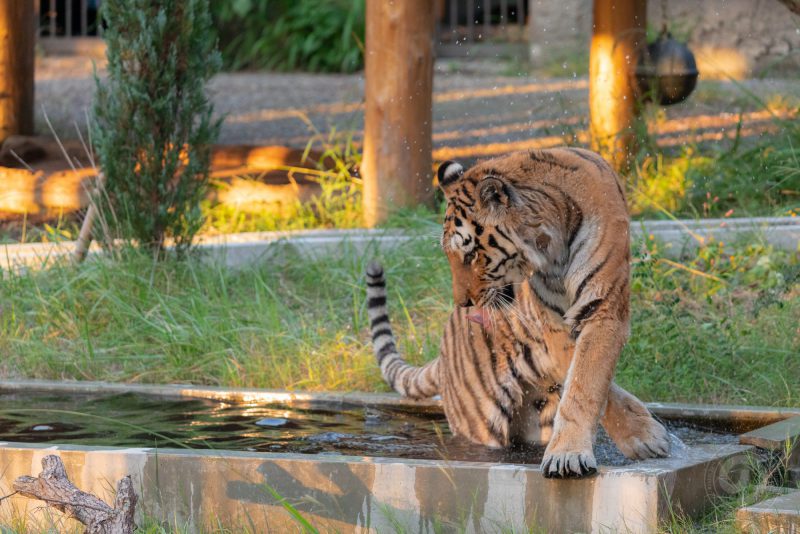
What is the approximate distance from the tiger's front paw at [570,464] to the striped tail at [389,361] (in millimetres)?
1399

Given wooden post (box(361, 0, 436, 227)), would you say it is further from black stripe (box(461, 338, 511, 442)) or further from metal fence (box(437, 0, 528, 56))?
metal fence (box(437, 0, 528, 56))

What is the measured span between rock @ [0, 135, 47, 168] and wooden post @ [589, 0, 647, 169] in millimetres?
4446

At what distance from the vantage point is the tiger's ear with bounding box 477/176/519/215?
374cm

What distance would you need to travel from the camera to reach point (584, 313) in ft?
12.4

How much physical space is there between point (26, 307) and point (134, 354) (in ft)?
2.89

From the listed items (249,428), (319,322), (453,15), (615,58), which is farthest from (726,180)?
(453,15)

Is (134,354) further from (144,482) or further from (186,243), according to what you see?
(144,482)

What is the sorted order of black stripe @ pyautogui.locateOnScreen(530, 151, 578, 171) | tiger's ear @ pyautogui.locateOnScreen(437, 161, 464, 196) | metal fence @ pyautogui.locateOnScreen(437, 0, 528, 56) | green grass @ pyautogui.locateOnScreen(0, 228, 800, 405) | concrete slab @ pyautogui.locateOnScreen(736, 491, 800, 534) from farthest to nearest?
metal fence @ pyautogui.locateOnScreen(437, 0, 528, 56)
green grass @ pyautogui.locateOnScreen(0, 228, 800, 405)
tiger's ear @ pyautogui.locateOnScreen(437, 161, 464, 196)
black stripe @ pyautogui.locateOnScreen(530, 151, 578, 171)
concrete slab @ pyautogui.locateOnScreen(736, 491, 800, 534)

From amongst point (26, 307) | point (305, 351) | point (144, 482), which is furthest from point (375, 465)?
point (26, 307)

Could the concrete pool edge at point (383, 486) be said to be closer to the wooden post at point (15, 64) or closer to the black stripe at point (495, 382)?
the black stripe at point (495, 382)

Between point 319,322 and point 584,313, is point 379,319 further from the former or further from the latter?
point 584,313

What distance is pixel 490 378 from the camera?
4.32 metres

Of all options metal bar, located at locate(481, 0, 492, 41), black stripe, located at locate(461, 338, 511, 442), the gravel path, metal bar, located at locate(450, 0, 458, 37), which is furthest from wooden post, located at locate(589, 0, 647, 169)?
metal bar, located at locate(450, 0, 458, 37)

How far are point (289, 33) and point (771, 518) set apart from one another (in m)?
16.3
